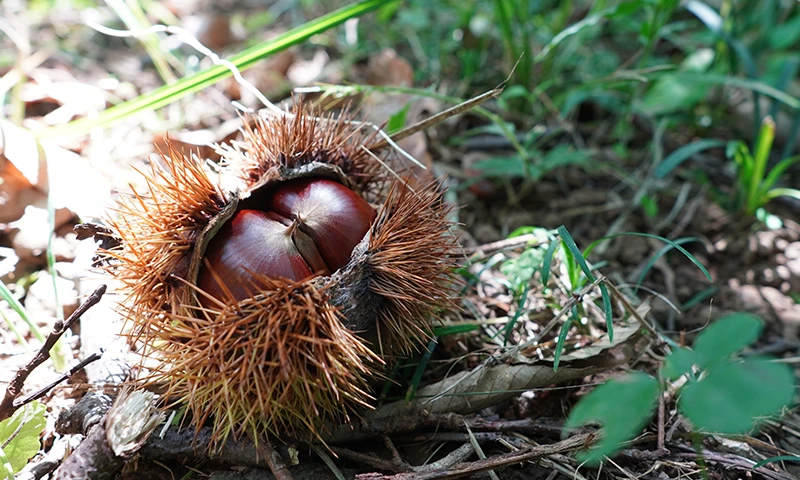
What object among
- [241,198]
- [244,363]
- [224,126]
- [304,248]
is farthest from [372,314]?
[224,126]

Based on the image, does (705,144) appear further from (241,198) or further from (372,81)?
(241,198)

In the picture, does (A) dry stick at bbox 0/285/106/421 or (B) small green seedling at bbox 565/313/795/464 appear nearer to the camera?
(B) small green seedling at bbox 565/313/795/464

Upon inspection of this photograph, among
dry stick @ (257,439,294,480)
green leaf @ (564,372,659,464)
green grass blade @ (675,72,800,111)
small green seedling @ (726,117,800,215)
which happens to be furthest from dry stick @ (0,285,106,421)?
green grass blade @ (675,72,800,111)

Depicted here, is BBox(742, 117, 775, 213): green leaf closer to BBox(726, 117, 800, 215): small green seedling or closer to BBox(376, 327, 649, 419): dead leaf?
BBox(726, 117, 800, 215): small green seedling

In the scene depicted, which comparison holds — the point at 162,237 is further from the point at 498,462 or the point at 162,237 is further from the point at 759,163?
the point at 759,163

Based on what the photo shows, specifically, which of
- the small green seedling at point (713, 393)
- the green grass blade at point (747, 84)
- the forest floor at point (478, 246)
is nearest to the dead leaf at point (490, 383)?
the forest floor at point (478, 246)

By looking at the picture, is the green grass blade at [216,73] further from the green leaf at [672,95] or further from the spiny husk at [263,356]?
the green leaf at [672,95]
